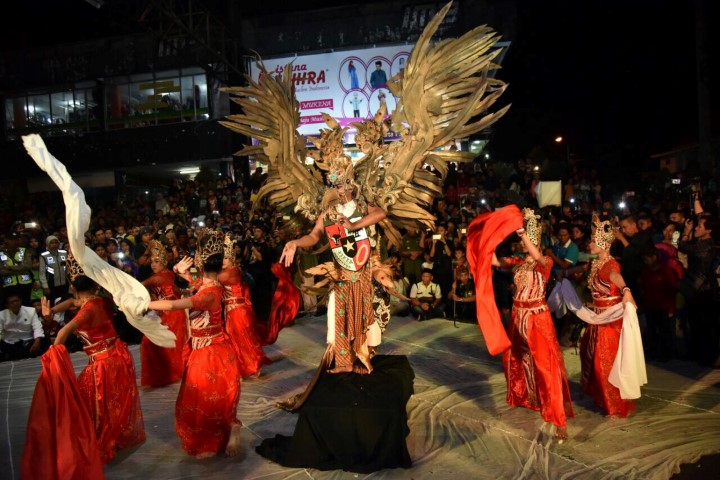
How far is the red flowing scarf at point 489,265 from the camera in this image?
4492 millimetres

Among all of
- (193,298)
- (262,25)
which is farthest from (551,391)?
(262,25)

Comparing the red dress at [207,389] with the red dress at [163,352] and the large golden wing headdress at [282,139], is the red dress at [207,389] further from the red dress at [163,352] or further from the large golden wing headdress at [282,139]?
the red dress at [163,352]

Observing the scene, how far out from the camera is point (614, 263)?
4805 mm

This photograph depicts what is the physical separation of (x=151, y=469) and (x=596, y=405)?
377cm

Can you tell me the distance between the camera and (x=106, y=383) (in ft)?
14.0

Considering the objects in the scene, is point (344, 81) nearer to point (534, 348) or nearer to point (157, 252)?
point (157, 252)

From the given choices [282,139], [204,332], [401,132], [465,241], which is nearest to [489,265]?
[401,132]

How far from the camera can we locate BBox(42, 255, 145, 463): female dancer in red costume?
13.5 ft

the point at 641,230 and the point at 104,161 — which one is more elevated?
the point at 104,161

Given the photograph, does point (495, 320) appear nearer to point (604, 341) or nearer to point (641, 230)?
point (604, 341)

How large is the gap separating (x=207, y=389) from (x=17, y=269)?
621 cm

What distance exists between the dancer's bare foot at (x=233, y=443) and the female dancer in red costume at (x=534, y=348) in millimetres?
2373

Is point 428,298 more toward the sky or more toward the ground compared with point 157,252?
more toward the ground

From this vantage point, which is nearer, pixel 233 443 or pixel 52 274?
pixel 233 443
